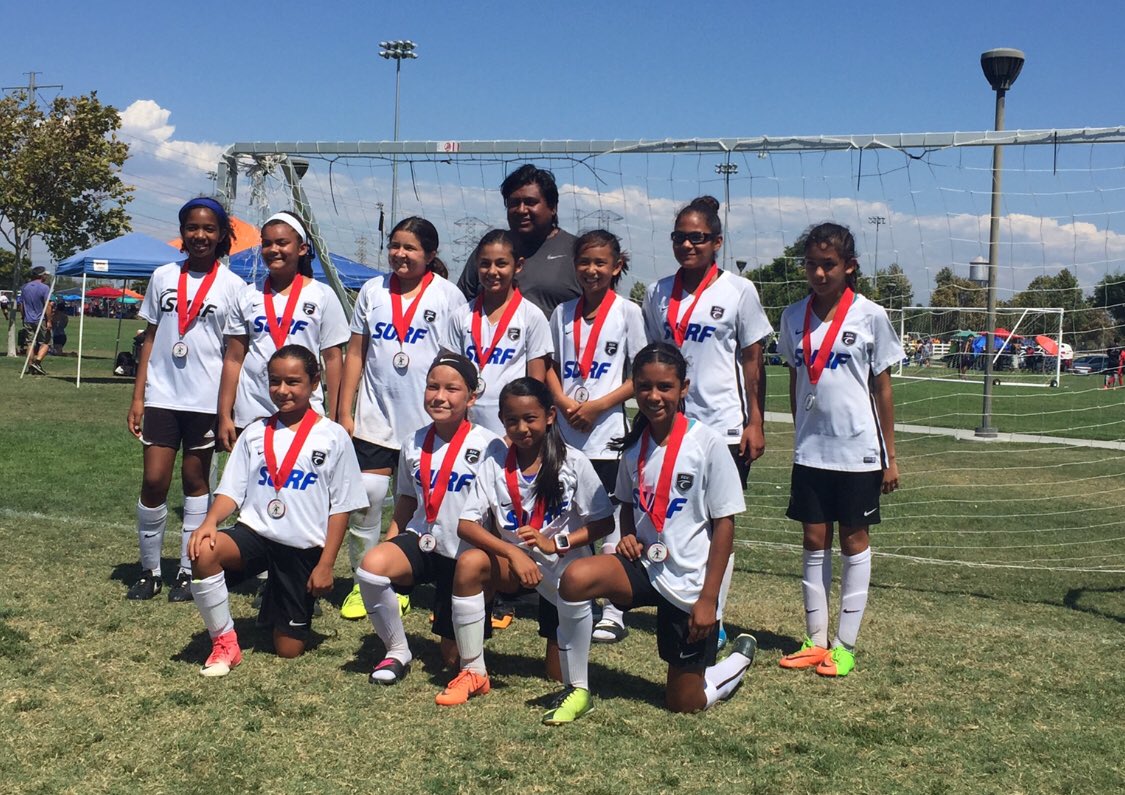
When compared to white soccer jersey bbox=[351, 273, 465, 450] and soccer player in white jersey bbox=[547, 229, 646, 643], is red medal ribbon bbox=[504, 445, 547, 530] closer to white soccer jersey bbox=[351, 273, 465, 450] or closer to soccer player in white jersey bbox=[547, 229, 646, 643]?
soccer player in white jersey bbox=[547, 229, 646, 643]

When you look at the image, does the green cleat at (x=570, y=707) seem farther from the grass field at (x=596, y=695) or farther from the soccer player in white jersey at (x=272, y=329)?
the soccer player in white jersey at (x=272, y=329)

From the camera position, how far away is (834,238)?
454 cm

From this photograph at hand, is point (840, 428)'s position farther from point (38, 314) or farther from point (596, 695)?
point (38, 314)

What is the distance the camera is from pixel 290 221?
16.9 ft

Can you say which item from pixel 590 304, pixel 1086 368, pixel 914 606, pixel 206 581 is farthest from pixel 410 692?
pixel 1086 368

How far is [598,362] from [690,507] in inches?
39.9

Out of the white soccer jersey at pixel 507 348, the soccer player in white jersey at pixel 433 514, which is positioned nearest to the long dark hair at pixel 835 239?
the white soccer jersey at pixel 507 348

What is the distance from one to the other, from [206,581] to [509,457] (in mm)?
1368

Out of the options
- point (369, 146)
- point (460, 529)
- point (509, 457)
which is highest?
point (369, 146)

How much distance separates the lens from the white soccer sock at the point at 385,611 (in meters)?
4.28

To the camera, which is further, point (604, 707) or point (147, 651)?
point (147, 651)

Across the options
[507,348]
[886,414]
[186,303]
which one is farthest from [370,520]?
[886,414]

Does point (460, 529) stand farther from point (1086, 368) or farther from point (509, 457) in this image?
point (1086, 368)

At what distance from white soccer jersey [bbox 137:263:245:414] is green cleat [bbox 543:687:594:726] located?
99.7 inches
